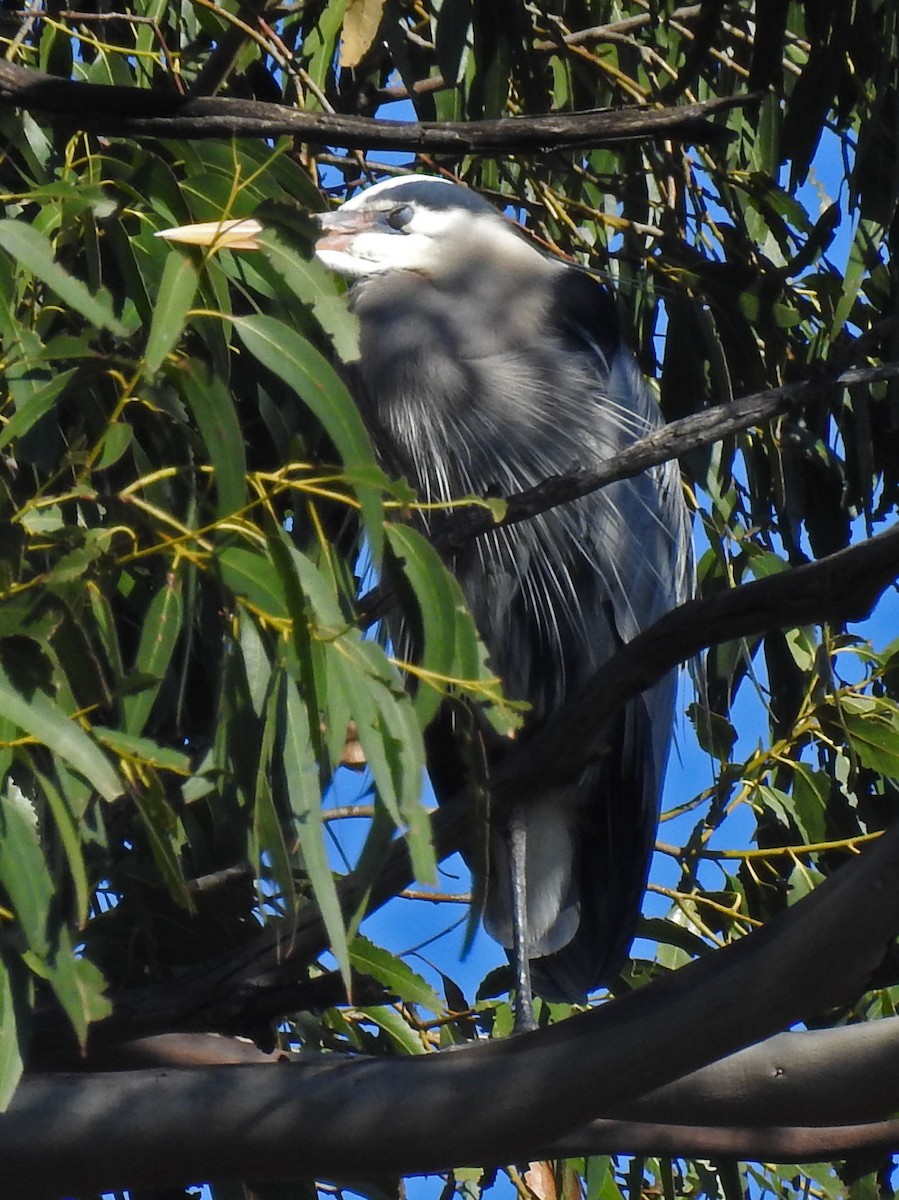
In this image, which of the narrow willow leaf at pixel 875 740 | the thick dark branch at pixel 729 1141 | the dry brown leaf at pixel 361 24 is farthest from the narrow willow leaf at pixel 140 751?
the narrow willow leaf at pixel 875 740

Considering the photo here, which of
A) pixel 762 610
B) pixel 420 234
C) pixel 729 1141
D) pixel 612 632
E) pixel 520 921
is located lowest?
pixel 729 1141

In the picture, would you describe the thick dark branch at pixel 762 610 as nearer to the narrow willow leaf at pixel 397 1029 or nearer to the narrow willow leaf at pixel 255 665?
the narrow willow leaf at pixel 255 665

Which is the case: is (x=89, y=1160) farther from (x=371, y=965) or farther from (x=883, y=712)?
(x=883, y=712)

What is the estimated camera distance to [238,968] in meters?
1.04

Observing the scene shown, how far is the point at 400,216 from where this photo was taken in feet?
5.91

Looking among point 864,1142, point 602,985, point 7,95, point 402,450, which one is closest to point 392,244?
point 402,450

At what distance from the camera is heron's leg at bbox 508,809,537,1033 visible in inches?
57.9

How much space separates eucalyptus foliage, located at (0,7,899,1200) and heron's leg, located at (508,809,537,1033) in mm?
87

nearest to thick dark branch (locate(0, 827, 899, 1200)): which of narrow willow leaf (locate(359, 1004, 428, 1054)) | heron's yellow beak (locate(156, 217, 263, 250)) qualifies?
heron's yellow beak (locate(156, 217, 263, 250))

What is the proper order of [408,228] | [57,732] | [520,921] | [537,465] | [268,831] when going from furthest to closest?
1. [408,228]
2. [537,465]
3. [520,921]
4. [268,831]
5. [57,732]

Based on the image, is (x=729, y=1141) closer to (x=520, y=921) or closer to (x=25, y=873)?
(x=25, y=873)

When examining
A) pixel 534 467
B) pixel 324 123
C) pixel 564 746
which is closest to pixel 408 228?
pixel 534 467

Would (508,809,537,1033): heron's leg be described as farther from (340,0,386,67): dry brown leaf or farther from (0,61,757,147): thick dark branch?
(0,61,757,147): thick dark branch

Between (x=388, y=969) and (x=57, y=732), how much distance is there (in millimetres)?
534
